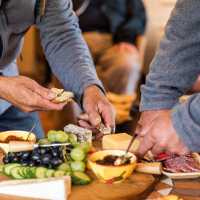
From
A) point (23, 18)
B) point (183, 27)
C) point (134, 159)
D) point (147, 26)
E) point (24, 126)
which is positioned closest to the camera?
point (134, 159)

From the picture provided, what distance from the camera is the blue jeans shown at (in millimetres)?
2201

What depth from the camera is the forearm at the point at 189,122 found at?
144 centimetres

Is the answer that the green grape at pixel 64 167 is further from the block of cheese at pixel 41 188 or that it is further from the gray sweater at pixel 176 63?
the gray sweater at pixel 176 63

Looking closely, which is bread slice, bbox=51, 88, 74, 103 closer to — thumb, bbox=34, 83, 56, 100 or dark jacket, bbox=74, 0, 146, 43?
thumb, bbox=34, 83, 56, 100

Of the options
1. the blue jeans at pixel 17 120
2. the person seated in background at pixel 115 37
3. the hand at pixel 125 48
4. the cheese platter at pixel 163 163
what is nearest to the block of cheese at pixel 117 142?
the cheese platter at pixel 163 163

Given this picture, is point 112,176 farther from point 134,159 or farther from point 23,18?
point 23,18

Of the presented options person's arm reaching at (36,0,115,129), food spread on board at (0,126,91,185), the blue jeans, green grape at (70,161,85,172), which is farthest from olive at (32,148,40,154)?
the blue jeans

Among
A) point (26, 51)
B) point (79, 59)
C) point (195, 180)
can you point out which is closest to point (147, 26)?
point (26, 51)

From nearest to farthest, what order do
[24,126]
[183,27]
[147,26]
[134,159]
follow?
[134,159], [183,27], [24,126], [147,26]

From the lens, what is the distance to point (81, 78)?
2.09 meters

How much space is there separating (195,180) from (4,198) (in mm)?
553

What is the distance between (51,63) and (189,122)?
917 mm

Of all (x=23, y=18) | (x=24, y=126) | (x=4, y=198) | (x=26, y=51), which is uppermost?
(x=23, y=18)

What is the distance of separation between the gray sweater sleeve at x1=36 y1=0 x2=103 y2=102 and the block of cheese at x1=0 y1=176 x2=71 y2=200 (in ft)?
2.23
